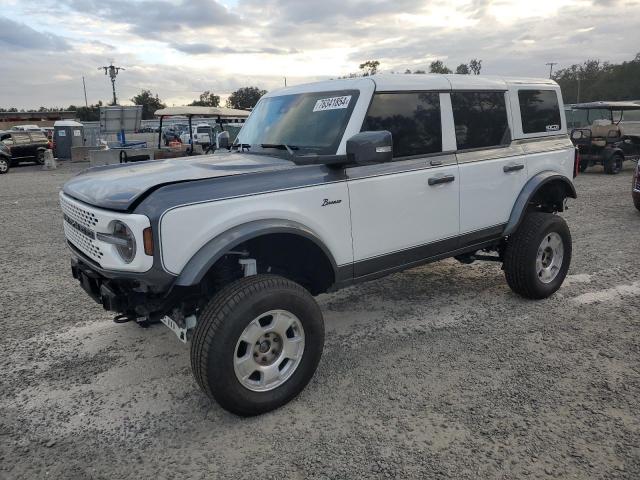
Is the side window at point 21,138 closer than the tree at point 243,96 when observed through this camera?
Yes

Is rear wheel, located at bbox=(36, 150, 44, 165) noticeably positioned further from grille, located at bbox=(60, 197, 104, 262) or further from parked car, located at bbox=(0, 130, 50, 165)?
grille, located at bbox=(60, 197, 104, 262)

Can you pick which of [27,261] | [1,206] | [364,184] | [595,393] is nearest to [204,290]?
[364,184]

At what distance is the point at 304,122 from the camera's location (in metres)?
3.91

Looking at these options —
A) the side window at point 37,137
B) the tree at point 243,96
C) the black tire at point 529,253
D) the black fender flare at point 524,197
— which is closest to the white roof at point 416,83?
the black fender flare at point 524,197

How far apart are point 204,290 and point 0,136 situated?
25206 mm

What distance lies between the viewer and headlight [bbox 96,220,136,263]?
8.94 ft

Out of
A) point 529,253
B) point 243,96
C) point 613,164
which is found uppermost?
point 243,96

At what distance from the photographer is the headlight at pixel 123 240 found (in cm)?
273

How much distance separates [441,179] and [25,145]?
24668mm

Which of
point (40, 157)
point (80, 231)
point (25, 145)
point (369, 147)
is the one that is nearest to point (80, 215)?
point (80, 231)

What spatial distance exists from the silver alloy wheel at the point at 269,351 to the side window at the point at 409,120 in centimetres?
154

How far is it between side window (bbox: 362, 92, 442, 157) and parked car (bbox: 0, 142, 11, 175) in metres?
22.5

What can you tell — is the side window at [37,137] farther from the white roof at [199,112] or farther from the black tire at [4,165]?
the white roof at [199,112]

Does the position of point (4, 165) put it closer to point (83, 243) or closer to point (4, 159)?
point (4, 159)
